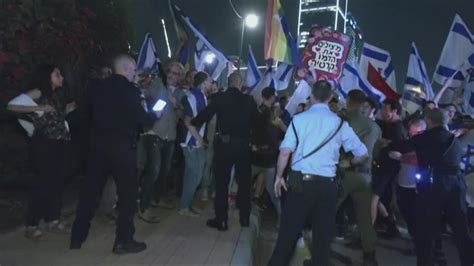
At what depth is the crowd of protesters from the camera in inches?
218

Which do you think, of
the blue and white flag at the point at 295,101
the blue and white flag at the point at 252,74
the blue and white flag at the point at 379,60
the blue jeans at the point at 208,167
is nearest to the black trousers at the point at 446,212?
the blue and white flag at the point at 295,101

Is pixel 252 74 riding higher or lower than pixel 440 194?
higher

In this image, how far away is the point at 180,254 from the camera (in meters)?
5.97

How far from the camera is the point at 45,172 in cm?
616

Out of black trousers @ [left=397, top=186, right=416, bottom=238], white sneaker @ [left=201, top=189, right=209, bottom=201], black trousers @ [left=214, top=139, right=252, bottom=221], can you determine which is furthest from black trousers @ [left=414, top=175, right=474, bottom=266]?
white sneaker @ [left=201, top=189, right=209, bottom=201]

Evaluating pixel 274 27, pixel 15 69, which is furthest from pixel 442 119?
pixel 274 27

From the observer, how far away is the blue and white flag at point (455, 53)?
1123 cm

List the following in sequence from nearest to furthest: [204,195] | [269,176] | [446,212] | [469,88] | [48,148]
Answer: [48,148]
[446,212]
[269,176]
[204,195]
[469,88]

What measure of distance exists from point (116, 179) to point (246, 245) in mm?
1927

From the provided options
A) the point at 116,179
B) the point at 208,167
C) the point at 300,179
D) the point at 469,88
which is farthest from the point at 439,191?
the point at 469,88

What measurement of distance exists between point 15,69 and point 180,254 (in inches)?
147

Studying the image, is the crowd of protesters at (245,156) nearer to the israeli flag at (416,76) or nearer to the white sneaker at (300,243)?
the white sneaker at (300,243)

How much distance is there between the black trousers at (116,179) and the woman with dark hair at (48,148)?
0.77 m

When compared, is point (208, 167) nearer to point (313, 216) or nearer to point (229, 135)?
point (229, 135)
